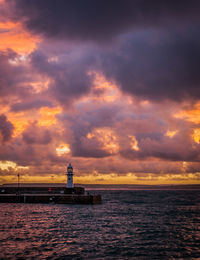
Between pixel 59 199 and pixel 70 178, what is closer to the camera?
pixel 59 199

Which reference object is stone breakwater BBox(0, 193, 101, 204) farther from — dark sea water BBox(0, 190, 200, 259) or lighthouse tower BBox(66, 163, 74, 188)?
dark sea water BBox(0, 190, 200, 259)

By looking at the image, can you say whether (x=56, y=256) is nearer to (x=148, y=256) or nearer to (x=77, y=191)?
(x=148, y=256)

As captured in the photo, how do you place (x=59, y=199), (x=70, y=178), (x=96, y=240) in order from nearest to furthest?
1. (x=96, y=240)
2. (x=59, y=199)
3. (x=70, y=178)

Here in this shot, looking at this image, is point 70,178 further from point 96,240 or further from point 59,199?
point 96,240

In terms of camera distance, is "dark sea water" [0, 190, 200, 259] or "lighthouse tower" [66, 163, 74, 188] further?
"lighthouse tower" [66, 163, 74, 188]

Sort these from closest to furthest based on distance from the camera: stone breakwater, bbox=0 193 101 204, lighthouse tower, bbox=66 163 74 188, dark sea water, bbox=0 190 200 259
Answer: dark sea water, bbox=0 190 200 259 < stone breakwater, bbox=0 193 101 204 < lighthouse tower, bbox=66 163 74 188

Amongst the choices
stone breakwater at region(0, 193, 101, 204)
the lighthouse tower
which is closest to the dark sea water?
stone breakwater at region(0, 193, 101, 204)

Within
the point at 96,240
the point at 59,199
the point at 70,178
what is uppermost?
the point at 70,178

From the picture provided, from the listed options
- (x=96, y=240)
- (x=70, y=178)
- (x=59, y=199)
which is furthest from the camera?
(x=70, y=178)

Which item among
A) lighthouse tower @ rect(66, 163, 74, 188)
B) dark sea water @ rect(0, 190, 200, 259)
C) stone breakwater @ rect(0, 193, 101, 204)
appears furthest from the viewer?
lighthouse tower @ rect(66, 163, 74, 188)

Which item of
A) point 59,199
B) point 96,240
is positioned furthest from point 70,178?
point 96,240

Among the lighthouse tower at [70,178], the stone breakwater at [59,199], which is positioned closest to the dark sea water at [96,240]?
the stone breakwater at [59,199]

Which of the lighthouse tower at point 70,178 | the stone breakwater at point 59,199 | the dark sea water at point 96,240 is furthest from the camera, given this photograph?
the lighthouse tower at point 70,178

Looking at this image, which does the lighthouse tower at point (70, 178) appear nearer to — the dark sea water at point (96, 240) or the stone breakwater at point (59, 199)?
the stone breakwater at point (59, 199)
